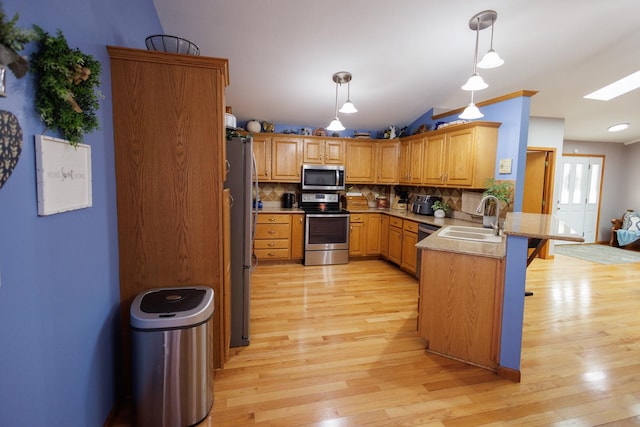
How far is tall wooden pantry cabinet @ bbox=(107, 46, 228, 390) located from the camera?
1693mm

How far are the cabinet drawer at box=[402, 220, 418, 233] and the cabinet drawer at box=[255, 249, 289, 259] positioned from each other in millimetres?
1806

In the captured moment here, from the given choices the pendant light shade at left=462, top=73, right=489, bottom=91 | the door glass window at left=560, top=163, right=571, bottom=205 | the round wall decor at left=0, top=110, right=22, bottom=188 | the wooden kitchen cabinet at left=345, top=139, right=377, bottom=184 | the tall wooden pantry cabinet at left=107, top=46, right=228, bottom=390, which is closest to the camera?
the round wall decor at left=0, top=110, right=22, bottom=188

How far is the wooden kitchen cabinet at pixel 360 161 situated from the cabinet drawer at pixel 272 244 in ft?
4.93

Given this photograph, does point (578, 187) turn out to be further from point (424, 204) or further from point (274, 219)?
point (274, 219)

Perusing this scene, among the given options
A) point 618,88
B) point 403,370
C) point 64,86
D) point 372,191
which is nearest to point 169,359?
point 64,86

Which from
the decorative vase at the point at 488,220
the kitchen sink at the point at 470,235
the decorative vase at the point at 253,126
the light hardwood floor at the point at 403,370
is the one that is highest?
the decorative vase at the point at 253,126

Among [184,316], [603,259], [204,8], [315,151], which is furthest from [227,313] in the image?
[603,259]

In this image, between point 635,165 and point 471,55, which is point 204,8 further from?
point 635,165

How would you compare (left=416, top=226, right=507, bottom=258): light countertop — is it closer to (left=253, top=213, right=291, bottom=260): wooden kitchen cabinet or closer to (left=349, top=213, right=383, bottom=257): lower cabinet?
(left=349, top=213, right=383, bottom=257): lower cabinet

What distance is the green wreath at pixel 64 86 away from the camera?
Result: 40.6 inches

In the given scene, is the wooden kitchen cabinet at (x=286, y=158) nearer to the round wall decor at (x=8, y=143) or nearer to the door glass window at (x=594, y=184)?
the round wall decor at (x=8, y=143)

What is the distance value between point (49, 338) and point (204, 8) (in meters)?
2.46

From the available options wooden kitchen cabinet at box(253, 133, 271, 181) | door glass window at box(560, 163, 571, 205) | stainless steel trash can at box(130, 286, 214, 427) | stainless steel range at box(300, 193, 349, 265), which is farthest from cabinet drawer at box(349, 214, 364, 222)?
door glass window at box(560, 163, 571, 205)

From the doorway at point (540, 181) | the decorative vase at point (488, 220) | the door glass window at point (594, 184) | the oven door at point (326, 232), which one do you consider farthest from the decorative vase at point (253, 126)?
the door glass window at point (594, 184)
